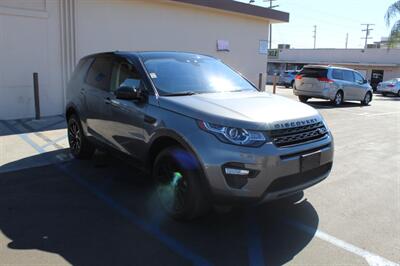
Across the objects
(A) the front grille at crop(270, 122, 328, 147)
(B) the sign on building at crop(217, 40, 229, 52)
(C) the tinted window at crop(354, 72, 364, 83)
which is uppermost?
(B) the sign on building at crop(217, 40, 229, 52)

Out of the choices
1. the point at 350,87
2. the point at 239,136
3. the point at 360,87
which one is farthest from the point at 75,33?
the point at 360,87

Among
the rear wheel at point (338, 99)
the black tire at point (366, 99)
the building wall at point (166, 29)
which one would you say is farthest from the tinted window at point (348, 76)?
the building wall at point (166, 29)

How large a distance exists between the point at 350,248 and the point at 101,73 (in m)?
3.97

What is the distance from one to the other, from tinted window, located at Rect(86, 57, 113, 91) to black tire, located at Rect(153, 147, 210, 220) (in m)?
1.73

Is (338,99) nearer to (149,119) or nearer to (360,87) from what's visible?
(360,87)

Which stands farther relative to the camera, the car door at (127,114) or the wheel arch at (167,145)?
the car door at (127,114)

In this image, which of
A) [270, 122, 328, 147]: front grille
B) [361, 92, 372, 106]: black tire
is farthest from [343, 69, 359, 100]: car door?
[270, 122, 328, 147]: front grille

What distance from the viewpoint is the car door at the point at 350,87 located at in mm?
17125

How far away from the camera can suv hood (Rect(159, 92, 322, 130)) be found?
3657 millimetres

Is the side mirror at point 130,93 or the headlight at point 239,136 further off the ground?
the side mirror at point 130,93

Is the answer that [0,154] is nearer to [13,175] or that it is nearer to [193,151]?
[13,175]

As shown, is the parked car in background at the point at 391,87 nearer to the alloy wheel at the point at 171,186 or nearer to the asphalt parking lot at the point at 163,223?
the asphalt parking lot at the point at 163,223

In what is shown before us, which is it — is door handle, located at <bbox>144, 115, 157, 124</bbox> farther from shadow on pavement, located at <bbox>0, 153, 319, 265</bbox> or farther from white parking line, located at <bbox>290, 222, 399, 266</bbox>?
white parking line, located at <bbox>290, 222, 399, 266</bbox>

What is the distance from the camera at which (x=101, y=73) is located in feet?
18.4
